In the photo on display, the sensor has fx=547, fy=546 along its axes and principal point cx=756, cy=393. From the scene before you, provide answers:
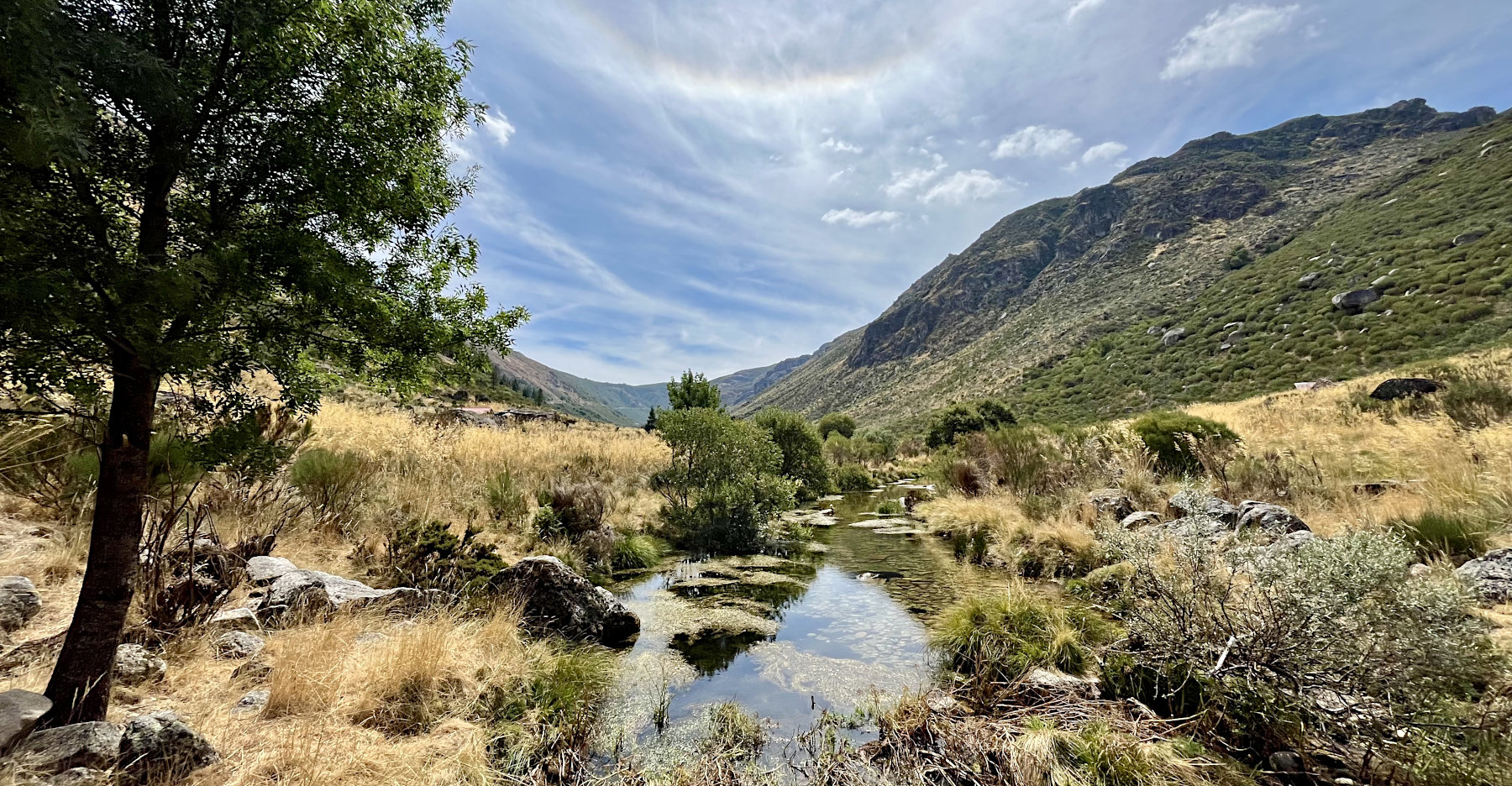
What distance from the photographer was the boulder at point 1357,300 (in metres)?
33.7

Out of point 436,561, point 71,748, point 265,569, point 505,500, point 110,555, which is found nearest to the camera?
point 71,748

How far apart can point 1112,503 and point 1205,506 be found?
14.4ft

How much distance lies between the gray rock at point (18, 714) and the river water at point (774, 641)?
2.99m

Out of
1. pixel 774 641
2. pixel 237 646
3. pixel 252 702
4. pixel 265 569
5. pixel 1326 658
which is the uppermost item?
pixel 265 569

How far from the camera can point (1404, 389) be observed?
43.3ft

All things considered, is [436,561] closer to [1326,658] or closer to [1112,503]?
[1326,658]

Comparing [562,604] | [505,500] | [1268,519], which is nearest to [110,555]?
[562,604]

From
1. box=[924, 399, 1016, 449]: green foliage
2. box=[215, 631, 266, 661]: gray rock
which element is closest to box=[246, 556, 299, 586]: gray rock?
box=[215, 631, 266, 661]: gray rock

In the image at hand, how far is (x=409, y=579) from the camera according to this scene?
638 cm

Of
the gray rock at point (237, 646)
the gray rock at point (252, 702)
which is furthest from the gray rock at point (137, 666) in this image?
the gray rock at point (252, 702)

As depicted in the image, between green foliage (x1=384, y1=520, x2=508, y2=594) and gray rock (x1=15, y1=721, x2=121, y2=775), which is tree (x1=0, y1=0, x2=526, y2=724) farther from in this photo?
green foliage (x1=384, y1=520, x2=508, y2=594)

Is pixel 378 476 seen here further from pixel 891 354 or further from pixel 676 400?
pixel 891 354

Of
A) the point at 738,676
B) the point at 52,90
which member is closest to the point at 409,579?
the point at 738,676

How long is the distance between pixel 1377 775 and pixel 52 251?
23.0 ft
